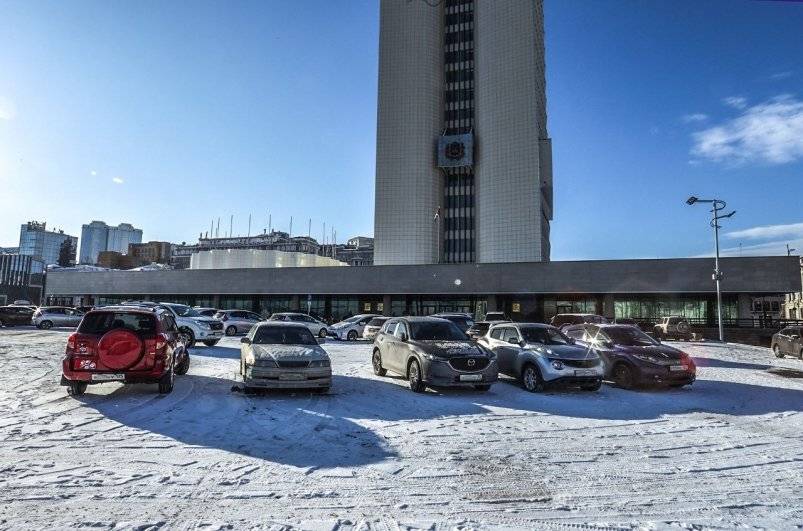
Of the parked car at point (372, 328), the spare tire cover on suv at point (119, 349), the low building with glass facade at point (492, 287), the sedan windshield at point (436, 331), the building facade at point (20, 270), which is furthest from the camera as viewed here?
the building facade at point (20, 270)

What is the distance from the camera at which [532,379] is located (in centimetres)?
1164

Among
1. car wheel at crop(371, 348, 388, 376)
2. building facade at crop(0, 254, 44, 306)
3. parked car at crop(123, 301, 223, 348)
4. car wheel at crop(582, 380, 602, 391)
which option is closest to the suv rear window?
car wheel at crop(371, 348, 388, 376)

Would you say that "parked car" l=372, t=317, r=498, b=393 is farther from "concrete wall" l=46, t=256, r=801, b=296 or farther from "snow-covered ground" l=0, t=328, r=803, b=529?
"concrete wall" l=46, t=256, r=801, b=296

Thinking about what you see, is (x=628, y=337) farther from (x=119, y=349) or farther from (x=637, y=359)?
(x=119, y=349)

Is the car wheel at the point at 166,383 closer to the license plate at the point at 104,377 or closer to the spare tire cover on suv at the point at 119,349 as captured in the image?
the spare tire cover on suv at the point at 119,349

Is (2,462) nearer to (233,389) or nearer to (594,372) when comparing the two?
(233,389)

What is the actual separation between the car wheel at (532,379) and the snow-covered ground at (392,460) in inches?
21.1

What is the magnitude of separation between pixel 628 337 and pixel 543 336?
264 cm

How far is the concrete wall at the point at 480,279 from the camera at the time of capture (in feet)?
135

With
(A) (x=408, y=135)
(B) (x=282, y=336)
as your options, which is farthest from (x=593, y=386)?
(A) (x=408, y=135)

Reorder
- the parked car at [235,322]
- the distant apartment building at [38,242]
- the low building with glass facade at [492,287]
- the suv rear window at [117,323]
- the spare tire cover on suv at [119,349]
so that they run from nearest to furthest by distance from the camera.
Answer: the spare tire cover on suv at [119,349] → the suv rear window at [117,323] → the parked car at [235,322] → the low building with glass facade at [492,287] → the distant apartment building at [38,242]

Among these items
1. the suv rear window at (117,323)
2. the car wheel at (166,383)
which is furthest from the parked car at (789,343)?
the suv rear window at (117,323)

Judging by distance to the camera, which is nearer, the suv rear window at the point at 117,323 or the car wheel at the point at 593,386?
the suv rear window at the point at 117,323

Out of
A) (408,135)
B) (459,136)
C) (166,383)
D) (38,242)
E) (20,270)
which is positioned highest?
(408,135)
